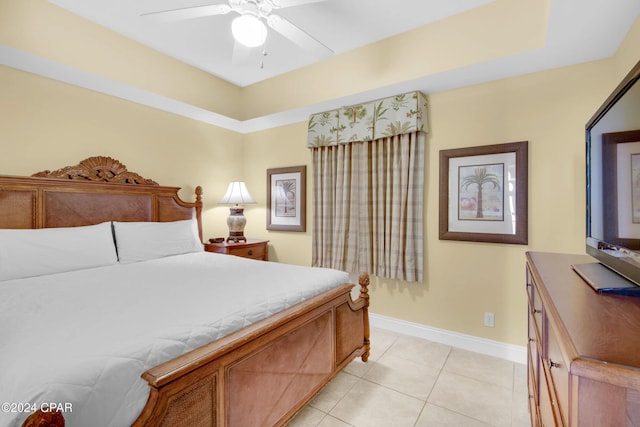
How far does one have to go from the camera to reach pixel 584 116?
7.02 ft

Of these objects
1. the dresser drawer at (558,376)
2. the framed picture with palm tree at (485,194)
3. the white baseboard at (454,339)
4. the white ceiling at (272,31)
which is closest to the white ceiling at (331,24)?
the white ceiling at (272,31)

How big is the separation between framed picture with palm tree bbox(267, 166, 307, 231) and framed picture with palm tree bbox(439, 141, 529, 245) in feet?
5.22

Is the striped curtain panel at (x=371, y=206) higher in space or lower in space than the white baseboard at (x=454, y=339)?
higher

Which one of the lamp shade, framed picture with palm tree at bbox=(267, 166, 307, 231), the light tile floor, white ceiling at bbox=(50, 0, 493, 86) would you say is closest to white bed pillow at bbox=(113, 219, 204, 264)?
the lamp shade

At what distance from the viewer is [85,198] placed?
2586 mm

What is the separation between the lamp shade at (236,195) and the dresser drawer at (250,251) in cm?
58

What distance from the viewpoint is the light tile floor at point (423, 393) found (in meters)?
1.71

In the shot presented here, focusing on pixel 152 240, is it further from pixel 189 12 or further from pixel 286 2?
pixel 286 2

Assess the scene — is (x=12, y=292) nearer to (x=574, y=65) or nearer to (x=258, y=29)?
(x=258, y=29)

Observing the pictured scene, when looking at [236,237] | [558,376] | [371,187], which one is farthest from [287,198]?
[558,376]

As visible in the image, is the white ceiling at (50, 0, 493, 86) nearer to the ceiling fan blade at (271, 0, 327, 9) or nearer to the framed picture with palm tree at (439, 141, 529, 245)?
the ceiling fan blade at (271, 0, 327, 9)

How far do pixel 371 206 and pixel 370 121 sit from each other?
2.79 feet

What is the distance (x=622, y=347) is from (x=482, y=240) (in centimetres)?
208

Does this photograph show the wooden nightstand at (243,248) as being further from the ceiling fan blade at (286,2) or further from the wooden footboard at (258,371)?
the ceiling fan blade at (286,2)
